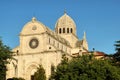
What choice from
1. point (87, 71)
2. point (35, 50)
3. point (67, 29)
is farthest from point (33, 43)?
point (87, 71)

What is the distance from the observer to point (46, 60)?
102688 millimetres

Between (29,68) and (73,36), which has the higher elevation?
(73,36)

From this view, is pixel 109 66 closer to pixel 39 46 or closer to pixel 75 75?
pixel 75 75

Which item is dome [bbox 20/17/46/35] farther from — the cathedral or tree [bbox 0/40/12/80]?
tree [bbox 0/40/12/80]

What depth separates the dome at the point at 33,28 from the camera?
4154 inches

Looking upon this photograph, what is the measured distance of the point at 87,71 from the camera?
237 feet

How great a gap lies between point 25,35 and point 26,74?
8405 mm

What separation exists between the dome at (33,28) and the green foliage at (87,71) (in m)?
30.8

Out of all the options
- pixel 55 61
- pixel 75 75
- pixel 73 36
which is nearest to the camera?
pixel 75 75

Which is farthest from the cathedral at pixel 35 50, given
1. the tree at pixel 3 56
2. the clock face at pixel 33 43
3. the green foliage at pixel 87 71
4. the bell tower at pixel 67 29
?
the tree at pixel 3 56

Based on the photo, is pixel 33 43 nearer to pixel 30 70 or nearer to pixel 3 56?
pixel 30 70

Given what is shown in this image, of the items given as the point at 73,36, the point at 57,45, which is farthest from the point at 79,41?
the point at 57,45

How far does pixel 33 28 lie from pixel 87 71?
119 feet

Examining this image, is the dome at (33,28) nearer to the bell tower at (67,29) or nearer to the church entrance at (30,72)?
the church entrance at (30,72)
